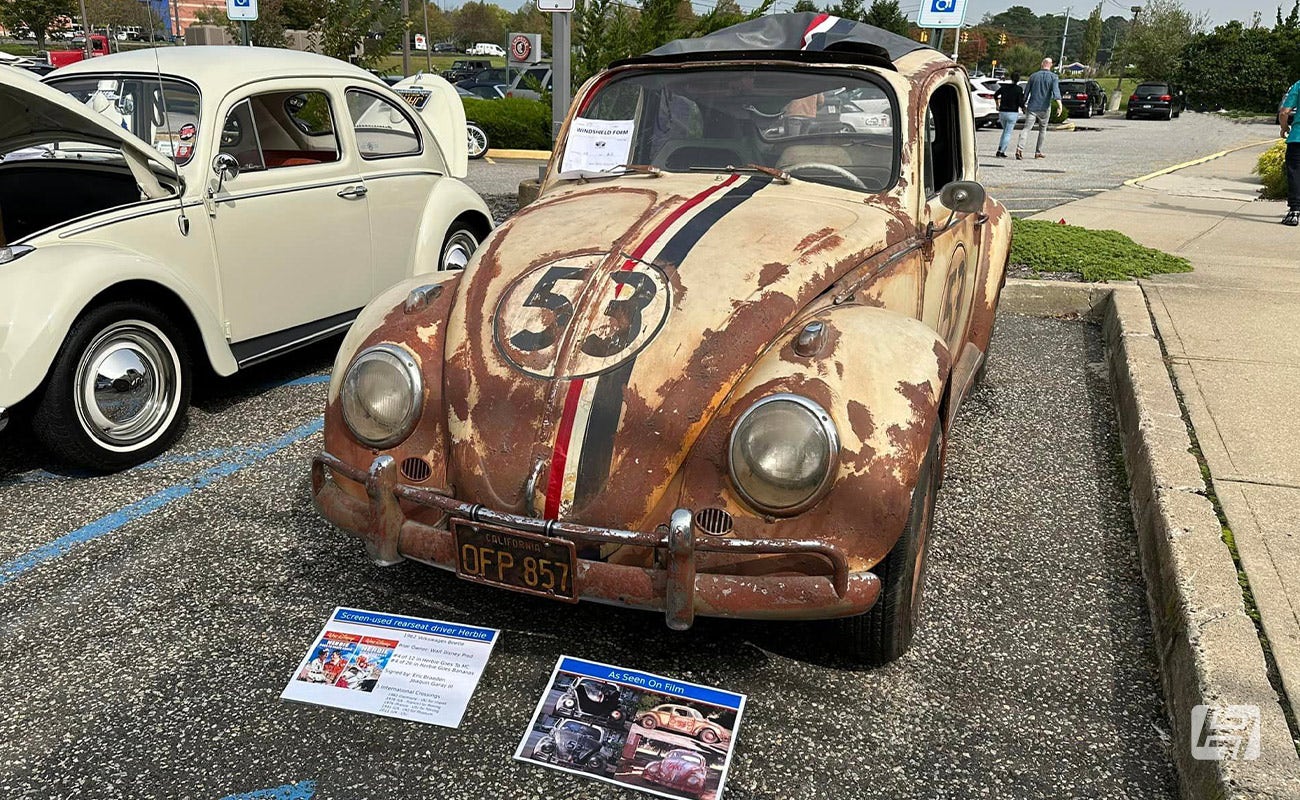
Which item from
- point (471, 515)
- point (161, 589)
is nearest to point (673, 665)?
point (471, 515)

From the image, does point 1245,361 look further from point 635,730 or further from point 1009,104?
point 1009,104

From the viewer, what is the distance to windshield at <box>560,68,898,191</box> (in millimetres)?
3580

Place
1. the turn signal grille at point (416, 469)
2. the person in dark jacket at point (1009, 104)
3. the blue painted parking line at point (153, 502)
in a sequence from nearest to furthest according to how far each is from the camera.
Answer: the turn signal grille at point (416, 469) → the blue painted parking line at point (153, 502) → the person in dark jacket at point (1009, 104)

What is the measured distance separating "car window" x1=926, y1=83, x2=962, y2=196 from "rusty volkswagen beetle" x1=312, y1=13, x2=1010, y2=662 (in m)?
0.24

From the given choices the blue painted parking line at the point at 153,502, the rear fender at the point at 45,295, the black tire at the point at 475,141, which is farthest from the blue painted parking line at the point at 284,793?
the black tire at the point at 475,141

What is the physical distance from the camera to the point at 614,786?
231cm

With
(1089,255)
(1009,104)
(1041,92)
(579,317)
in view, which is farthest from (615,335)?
(1009,104)

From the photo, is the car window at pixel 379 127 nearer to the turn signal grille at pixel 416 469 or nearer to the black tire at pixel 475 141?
the black tire at pixel 475 141

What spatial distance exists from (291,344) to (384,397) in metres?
2.59

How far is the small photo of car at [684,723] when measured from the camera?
245 cm

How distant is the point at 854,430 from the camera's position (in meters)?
2.35

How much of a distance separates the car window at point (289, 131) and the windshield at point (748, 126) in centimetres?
206

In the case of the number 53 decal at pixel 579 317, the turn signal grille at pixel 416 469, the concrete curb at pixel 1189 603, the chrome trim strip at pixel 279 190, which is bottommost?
the concrete curb at pixel 1189 603

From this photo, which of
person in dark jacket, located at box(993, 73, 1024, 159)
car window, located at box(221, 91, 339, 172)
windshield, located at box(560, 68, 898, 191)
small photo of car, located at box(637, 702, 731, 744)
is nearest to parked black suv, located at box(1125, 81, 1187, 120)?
person in dark jacket, located at box(993, 73, 1024, 159)
